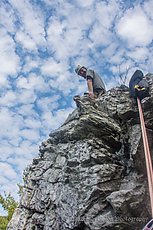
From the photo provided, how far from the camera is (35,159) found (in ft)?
30.5

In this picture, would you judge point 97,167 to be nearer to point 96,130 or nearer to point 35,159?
point 96,130

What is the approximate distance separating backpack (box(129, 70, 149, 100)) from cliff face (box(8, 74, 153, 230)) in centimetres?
24

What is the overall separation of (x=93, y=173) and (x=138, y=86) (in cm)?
284

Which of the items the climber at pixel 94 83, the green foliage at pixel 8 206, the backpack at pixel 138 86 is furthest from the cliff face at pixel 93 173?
the green foliage at pixel 8 206

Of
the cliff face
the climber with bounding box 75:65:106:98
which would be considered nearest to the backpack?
the cliff face

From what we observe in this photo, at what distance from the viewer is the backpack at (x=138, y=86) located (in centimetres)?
750

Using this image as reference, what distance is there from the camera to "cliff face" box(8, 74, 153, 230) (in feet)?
19.1

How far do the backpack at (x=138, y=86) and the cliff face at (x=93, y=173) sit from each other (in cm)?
24

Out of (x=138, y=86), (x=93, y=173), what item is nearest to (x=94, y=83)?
(x=138, y=86)

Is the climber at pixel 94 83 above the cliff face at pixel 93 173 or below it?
above

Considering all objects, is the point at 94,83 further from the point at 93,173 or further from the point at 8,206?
the point at 8,206

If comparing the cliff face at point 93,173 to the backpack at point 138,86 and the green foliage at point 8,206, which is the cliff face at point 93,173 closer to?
the backpack at point 138,86

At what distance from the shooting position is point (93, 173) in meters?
6.54

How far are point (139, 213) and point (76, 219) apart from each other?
1388mm
